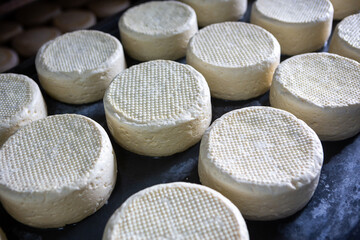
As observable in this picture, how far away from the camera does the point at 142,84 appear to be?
1.73 meters

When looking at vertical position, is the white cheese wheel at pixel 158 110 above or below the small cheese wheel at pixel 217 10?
below

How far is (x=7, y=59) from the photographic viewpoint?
2549mm

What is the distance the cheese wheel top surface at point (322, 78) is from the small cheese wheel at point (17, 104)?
1046 millimetres

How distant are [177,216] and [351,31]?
1.33 meters

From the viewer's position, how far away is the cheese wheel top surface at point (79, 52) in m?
1.87

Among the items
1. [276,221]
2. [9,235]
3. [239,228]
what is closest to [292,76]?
[276,221]

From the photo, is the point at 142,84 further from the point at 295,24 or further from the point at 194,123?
the point at 295,24

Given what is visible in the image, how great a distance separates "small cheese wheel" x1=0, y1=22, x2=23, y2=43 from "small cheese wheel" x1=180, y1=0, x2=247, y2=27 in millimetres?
1262

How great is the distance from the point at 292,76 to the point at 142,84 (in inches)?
25.5

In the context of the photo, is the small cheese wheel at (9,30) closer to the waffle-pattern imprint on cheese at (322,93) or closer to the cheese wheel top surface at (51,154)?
the cheese wheel top surface at (51,154)

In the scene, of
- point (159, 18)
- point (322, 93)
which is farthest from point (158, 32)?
point (322, 93)

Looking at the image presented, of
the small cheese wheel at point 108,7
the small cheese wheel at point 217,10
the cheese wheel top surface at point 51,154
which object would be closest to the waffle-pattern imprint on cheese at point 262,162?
the cheese wheel top surface at point 51,154

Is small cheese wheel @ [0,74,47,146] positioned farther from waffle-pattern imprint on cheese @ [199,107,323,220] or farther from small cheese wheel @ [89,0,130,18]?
small cheese wheel @ [89,0,130,18]

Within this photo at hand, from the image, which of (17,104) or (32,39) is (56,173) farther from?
(32,39)
